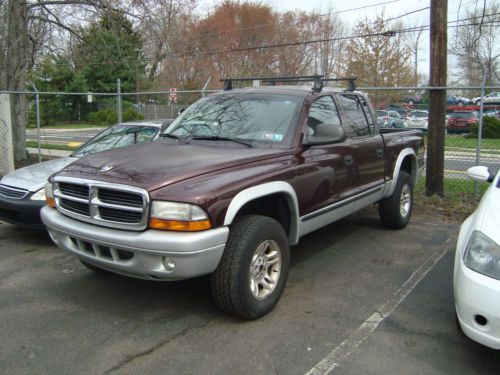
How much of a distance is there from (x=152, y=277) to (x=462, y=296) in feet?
6.72

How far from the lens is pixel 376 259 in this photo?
5.32m

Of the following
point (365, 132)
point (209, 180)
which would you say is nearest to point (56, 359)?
point (209, 180)

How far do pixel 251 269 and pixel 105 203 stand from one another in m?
1.19

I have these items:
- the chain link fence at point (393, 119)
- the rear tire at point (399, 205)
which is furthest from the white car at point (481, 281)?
the chain link fence at point (393, 119)

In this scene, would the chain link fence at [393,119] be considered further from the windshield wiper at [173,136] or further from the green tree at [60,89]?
the windshield wiper at [173,136]

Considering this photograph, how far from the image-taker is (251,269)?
12.0ft

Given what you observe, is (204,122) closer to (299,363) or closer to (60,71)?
(299,363)

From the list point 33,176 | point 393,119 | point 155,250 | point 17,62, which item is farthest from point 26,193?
point 393,119

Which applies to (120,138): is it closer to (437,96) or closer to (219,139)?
(219,139)

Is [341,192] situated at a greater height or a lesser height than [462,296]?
greater

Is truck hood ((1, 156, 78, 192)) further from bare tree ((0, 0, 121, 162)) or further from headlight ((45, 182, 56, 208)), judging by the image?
bare tree ((0, 0, 121, 162))

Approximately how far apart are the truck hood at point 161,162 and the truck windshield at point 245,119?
21 cm

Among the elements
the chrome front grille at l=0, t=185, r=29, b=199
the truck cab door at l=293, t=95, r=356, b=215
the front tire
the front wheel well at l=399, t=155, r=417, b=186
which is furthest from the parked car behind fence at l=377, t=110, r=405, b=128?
the front tire

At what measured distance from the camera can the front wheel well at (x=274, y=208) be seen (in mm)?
4039
